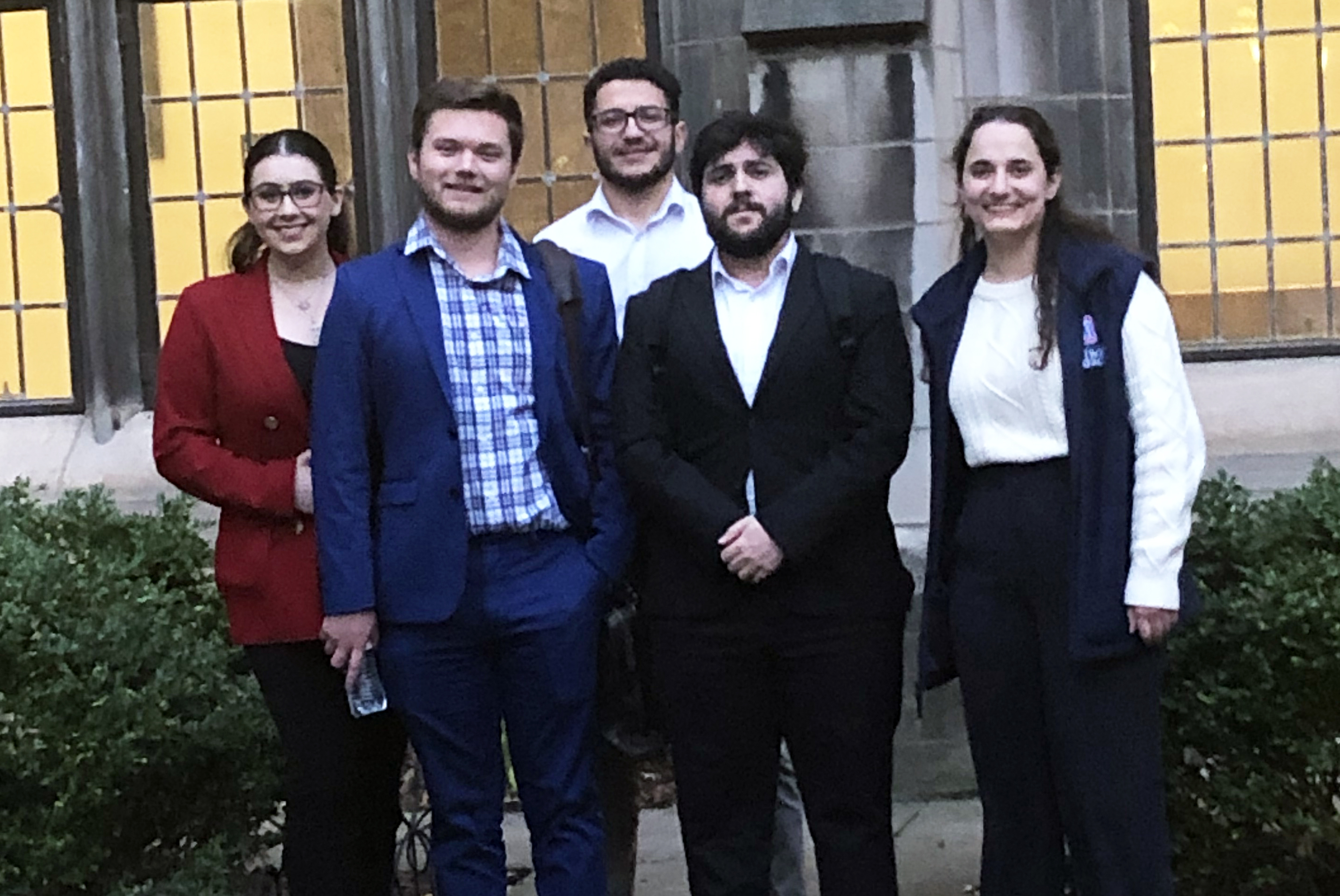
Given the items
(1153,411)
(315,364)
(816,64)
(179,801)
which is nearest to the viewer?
(1153,411)

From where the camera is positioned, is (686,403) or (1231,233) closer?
(686,403)

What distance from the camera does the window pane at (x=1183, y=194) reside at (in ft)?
25.1

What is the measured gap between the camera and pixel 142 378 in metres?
8.12

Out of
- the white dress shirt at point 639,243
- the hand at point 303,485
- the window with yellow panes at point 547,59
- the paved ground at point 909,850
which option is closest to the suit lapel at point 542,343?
the white dress shirt at point 639,243

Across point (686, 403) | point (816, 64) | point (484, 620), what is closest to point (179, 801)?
point (484, 620)

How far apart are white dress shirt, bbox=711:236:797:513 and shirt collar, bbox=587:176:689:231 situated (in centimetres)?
46

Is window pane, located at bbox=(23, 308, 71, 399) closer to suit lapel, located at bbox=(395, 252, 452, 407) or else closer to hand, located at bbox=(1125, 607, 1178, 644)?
suit lapel, located at bbox=(395, 252, 452, 407)

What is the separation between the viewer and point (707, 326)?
4.24 meters

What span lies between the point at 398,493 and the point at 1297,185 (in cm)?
473

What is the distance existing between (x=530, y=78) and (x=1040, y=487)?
4.17 m

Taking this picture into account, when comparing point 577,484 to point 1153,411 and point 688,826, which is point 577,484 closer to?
point 688,826

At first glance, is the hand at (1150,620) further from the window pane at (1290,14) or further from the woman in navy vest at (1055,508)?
the window pane at (1290,14)

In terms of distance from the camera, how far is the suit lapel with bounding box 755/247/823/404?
420cm

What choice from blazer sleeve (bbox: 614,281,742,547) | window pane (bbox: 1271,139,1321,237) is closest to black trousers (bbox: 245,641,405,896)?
blazer sleeve (bbox: 614,281,742,547)
